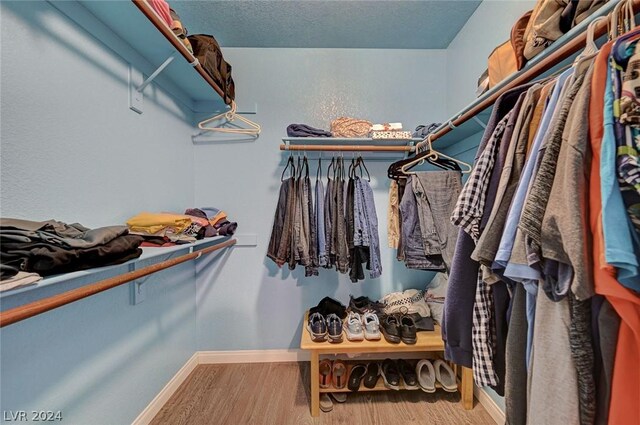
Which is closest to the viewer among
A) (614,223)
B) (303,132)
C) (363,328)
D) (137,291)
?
(614,223)

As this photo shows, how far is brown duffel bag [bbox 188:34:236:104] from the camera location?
147 cm

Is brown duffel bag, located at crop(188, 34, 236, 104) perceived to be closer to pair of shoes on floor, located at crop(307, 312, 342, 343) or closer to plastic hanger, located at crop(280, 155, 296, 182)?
plastic hanger, located at crop(280, 155, 296, 182)

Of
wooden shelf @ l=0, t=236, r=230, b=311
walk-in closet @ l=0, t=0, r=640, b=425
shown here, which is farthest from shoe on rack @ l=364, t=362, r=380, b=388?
wooden shelf @ l=0, t=236, r=230, b=311

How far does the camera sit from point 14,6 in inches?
30.1

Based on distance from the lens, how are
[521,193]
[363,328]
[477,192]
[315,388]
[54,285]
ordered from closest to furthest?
[521,193] < [477,192] < [54,285] < [315,388] < [363,328]

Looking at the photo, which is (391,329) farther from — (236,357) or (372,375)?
(236,357)

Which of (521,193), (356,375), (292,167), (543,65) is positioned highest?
(543,65)

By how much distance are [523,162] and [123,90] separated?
1675 millimetres

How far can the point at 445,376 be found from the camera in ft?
5.01

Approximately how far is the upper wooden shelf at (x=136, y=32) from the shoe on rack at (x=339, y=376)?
78.8 inches

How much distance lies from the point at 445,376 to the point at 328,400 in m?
0.77

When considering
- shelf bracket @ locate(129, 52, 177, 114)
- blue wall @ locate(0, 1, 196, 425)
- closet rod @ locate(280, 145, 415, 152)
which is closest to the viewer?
blue wall @ locate(0, 1, 196, 425)

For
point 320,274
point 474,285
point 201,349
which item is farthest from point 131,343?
point 474,285

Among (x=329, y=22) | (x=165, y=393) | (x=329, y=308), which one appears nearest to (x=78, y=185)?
(x=165, y=393)
